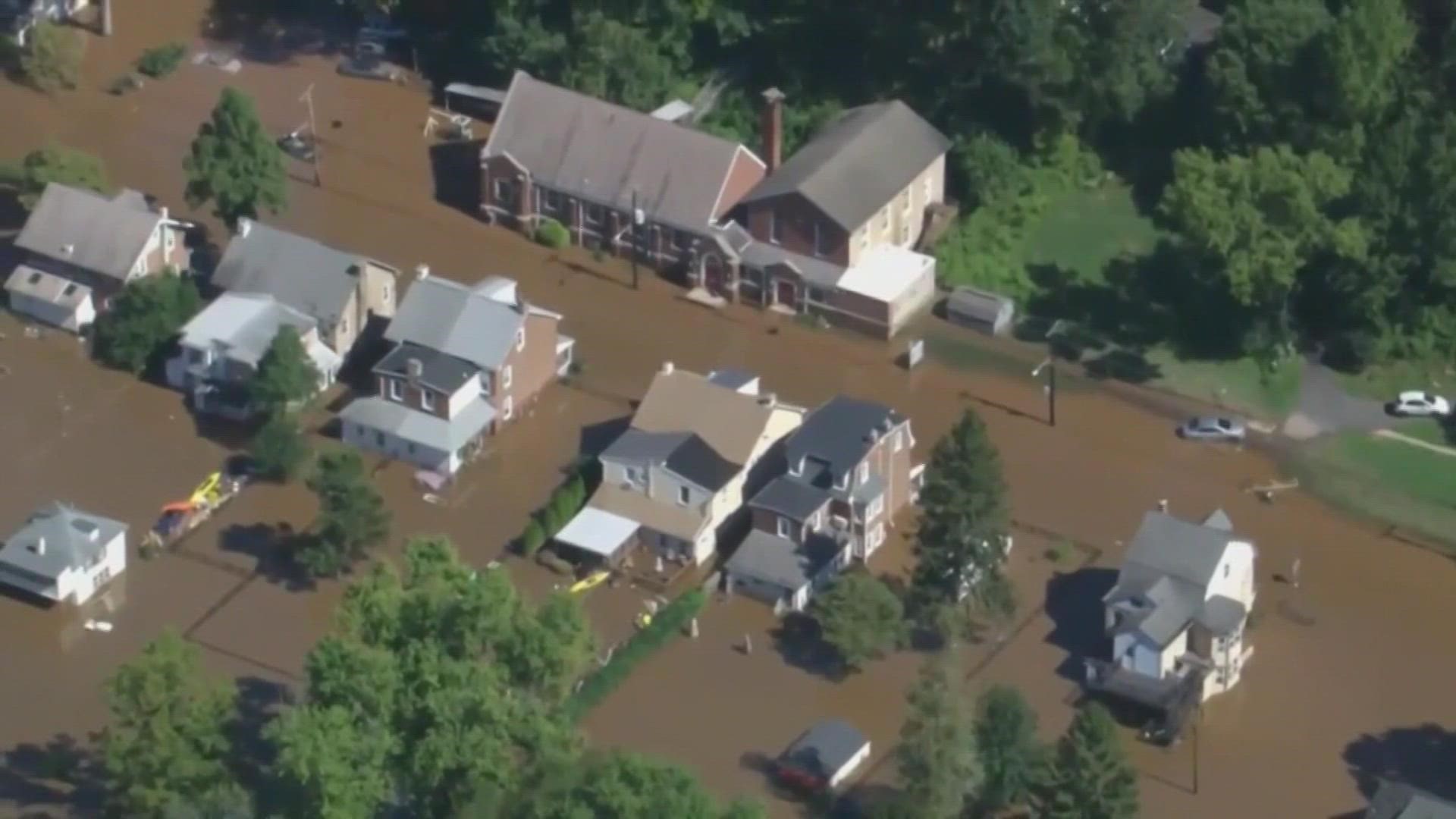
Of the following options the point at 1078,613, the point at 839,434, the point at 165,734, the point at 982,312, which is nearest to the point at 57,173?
the point at 839,434

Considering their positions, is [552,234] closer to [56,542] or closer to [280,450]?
[280,450]

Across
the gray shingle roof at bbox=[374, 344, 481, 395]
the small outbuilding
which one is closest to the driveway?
the small outbuilding

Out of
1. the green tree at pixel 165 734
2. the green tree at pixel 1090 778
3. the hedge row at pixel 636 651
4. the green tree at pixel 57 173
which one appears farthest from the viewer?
the green tree at pixel 57 173

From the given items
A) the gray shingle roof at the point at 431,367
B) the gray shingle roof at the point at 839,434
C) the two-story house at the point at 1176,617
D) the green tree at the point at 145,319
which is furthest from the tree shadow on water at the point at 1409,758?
the green tree at the point at 145,319

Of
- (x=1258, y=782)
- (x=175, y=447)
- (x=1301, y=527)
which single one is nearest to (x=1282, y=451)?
(x=1301, y=527)

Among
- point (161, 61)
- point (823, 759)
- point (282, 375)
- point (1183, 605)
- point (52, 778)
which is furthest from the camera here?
point (161, 61)

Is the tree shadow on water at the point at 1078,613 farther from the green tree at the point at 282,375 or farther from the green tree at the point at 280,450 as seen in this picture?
the green tree at the point at 282,375
